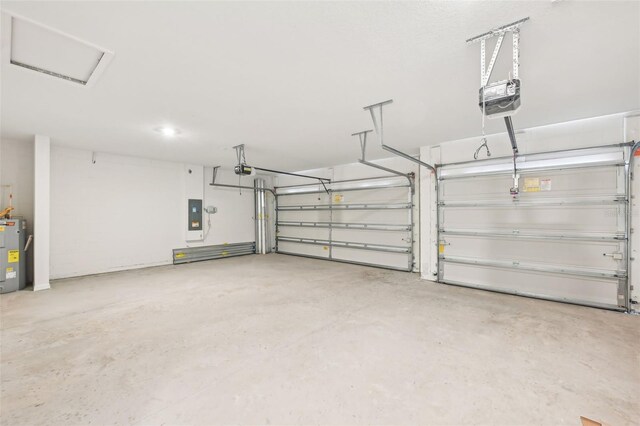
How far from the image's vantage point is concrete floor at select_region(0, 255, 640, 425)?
161 cm

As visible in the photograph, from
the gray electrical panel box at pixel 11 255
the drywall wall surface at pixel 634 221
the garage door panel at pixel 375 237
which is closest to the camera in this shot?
the drywall wall surface at pixel 634 221

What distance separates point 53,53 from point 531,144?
17.7ft

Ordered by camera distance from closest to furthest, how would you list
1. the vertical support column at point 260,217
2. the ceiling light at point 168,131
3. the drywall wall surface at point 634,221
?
the drywall wall surface at point 634,221 → the ceiling light at point 168,131 → the vertical support column at point 260,217

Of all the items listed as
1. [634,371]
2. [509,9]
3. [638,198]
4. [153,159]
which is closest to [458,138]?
[638,198]

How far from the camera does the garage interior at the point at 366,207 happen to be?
1.67 metres

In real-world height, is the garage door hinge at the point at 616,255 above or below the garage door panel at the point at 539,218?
below

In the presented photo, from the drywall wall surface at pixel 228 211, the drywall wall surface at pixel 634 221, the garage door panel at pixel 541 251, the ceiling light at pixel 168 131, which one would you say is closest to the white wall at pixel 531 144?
the drywall wall surface at pixel 634 221

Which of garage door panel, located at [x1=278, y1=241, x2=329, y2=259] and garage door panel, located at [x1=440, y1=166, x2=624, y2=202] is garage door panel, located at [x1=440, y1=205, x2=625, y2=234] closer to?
garage door panel, located at [x1=440, y1=166, x2=624, y2=202]

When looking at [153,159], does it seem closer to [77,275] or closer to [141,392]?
[77,275]

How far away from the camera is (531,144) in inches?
149

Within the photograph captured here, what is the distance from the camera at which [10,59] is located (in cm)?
207

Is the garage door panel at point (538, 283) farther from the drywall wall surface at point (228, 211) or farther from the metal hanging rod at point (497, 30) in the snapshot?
the drywall wall surface at point (228, 211)

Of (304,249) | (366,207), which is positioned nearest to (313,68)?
(366,207)

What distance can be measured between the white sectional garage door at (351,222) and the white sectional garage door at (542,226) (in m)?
1.05
